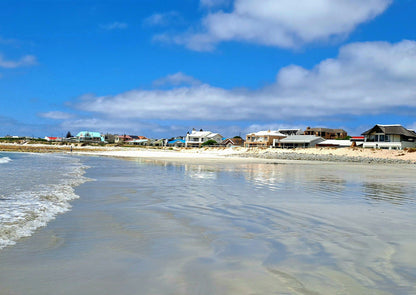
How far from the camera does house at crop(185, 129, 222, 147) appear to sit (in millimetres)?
112625

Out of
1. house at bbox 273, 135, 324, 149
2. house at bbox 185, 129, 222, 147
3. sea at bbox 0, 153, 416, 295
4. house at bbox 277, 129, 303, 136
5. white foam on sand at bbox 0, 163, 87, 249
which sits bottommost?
sea at bbox 0, 153, 416, 295

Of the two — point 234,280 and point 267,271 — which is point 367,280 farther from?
point 234,280

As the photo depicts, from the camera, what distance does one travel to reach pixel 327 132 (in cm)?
10150

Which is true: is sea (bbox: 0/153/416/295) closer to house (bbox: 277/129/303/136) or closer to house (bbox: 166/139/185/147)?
house (bbox: 277/129/303/136)

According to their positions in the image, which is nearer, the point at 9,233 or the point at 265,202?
the point at 9,233

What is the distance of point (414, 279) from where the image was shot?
384cm

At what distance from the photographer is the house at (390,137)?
201 feet

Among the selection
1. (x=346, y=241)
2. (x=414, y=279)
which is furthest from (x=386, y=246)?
(x=414, y=279)

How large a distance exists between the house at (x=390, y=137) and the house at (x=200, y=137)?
55.5 m

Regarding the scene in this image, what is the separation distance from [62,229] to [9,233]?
2.62ft

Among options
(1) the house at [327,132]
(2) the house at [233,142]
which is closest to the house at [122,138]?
(2) the house at [233,142]

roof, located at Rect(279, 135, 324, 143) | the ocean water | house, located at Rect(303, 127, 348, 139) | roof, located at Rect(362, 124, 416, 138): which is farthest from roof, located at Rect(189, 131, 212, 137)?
the ocean water

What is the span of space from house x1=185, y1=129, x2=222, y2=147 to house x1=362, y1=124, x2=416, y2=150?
182 ft

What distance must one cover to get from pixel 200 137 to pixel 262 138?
2733 centimetres
